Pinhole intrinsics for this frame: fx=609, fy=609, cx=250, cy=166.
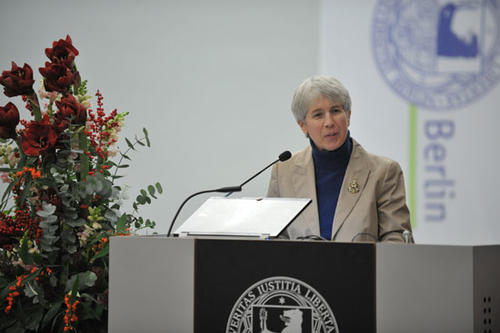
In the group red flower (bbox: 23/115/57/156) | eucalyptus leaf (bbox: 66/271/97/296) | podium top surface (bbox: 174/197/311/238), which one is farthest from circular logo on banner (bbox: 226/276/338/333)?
red flower (bbox: 23/115/57/156)

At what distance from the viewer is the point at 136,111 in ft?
12.8

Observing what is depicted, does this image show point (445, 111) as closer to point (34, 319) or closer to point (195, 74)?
point (195, 74)

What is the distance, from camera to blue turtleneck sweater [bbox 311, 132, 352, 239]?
2320mm

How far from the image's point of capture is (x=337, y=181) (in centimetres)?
235

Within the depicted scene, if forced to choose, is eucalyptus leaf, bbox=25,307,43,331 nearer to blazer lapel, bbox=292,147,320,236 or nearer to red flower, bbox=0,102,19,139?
red flower, bbox=0,102,19,139

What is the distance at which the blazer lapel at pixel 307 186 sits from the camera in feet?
7.38

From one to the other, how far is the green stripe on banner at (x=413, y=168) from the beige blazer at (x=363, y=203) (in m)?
1.28

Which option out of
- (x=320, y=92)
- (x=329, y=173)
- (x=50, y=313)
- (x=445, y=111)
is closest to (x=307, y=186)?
(x=329, y=173)

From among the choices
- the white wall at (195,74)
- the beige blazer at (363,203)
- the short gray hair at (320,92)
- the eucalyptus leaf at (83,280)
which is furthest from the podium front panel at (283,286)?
the white wall at (195,74)

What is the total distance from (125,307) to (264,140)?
8.27 ft

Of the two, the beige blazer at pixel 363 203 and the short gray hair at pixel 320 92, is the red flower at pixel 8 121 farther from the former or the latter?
the short gray hair at pixel 320 92

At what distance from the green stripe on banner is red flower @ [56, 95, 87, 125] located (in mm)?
2417

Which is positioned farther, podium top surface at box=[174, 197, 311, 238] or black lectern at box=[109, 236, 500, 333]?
podium top surface at box=[174, 197, 311, 238]

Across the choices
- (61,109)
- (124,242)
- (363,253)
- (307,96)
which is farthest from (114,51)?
(363,253)
